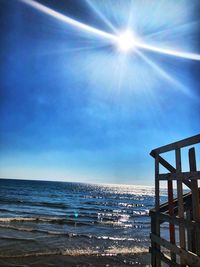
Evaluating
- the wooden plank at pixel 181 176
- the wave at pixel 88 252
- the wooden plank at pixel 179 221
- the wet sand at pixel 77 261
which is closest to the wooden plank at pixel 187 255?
the wooden plank at pixel 179 221

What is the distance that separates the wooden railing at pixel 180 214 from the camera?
4812mm

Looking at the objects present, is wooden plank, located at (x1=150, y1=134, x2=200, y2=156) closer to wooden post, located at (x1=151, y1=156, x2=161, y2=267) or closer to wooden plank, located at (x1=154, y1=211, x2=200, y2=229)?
wooden post, located at (x1=151, y1=156, x2=161, y2=267)

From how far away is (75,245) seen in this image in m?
14.2

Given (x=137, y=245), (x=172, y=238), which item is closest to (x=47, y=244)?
(x=137, y=245)

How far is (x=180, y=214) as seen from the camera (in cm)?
524

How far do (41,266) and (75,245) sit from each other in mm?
4165

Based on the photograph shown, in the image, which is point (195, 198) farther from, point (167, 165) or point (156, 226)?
point (156, 226)

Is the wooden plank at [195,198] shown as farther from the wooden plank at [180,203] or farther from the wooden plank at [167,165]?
the wooden plank at [167,165]

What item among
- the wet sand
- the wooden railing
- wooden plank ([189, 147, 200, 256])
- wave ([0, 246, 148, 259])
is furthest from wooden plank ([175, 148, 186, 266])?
wave ([0, 246, 148, 259])

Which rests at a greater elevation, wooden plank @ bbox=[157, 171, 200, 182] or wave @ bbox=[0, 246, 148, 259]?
wooden plank @ bbox=[157, 171, 200, 182]

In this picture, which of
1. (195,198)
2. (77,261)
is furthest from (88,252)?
(195,198)

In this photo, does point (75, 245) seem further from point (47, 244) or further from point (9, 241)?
point (9, 241)

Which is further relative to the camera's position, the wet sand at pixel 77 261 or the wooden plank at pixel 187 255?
the wet sand at pixel 77 261

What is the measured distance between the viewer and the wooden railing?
15.8 feet
